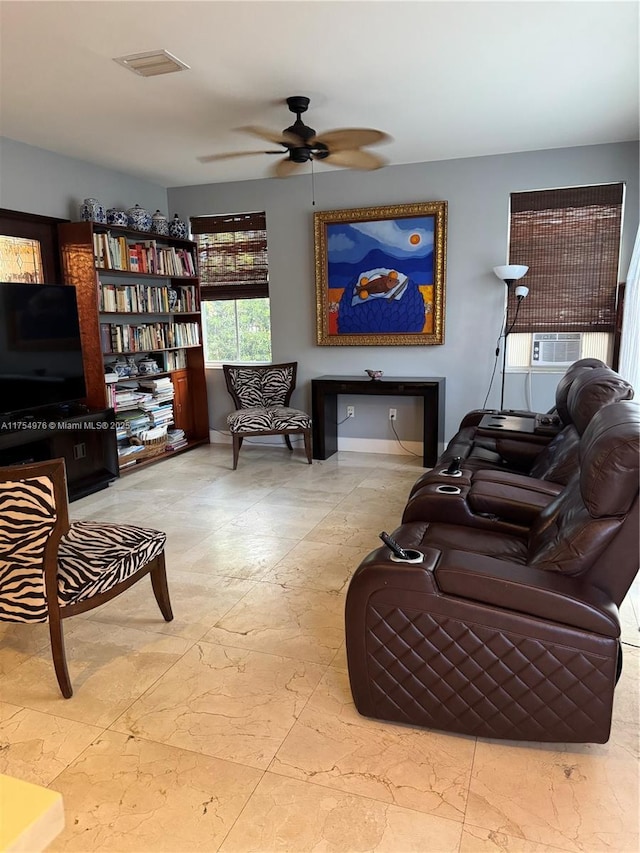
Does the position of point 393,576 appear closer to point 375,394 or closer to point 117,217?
point 375,394

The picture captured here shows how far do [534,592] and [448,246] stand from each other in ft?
13.1

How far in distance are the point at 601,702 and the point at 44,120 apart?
4.39 m

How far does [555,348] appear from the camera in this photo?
16.2 ft

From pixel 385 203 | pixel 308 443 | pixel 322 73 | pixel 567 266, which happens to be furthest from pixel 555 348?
pixel 322 73

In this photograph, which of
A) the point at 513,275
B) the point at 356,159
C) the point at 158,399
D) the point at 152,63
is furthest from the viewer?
the point at 158,399

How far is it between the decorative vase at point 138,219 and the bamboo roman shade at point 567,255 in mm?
3195

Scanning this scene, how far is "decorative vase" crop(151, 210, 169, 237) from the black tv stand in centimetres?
183

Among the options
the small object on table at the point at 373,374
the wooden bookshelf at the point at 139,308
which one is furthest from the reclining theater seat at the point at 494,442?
the wooden bookshelf at the point at 139,308

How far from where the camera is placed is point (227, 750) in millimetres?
1854

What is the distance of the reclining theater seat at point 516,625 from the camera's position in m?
1.67

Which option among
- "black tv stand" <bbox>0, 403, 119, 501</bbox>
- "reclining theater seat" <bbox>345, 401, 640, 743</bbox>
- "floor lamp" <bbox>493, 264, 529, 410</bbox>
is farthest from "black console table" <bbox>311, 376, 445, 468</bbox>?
"reclining theater seat" <bbox>345, 401, 640, 743</bbox>

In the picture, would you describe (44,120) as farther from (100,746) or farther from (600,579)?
(600,579)

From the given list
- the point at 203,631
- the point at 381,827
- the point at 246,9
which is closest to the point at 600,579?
the point at 381,827

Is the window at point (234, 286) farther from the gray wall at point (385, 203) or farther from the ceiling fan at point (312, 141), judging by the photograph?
the ceiling fan at point (312, 141)
